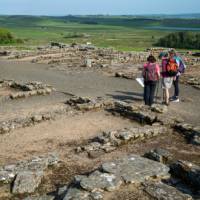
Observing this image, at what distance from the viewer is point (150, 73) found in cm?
1881

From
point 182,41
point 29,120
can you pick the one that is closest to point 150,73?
point 29,120

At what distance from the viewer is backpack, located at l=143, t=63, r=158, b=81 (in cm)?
1880

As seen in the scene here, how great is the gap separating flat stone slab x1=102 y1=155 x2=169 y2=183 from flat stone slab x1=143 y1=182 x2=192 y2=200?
1.27 ft

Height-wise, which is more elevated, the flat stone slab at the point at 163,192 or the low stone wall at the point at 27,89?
the flat stone slab at the point at 163,192

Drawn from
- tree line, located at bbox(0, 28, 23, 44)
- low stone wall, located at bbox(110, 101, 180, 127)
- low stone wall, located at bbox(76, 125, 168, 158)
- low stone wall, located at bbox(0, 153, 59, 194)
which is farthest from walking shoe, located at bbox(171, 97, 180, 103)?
tree line, located at bbox(0, 28, 23, 44)

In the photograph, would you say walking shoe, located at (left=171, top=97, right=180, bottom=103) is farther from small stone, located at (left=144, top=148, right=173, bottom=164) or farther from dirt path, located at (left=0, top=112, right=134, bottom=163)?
small stone, located at (left=144, top=148, right=173, bottom=164)

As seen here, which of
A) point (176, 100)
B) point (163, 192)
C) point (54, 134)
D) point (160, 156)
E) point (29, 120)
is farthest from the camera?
point (176, 100)

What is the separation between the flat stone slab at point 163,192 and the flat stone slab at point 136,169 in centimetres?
39

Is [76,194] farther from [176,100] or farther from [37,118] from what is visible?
[176,100]

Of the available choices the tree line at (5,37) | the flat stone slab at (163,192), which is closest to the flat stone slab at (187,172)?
the flat stone slab at (163,192)

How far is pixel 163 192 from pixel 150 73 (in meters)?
9.65

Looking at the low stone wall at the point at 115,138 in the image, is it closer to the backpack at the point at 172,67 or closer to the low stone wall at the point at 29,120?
the low stone wall at the point at 29,120

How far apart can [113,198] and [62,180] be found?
232cm

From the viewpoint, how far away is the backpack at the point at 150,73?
18.8 meters
